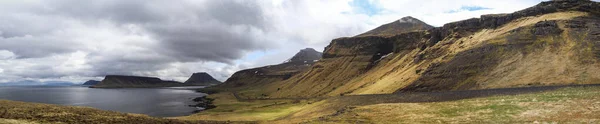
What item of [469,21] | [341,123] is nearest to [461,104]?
[341,123]

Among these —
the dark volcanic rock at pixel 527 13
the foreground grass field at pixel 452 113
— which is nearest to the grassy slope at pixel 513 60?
the dark volcanic rock at pixel 527 13

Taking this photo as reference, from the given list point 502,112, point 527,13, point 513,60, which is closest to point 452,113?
point 502,112

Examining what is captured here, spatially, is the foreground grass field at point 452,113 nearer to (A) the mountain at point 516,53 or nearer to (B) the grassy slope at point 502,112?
(B) the grassy slope at point 502,112

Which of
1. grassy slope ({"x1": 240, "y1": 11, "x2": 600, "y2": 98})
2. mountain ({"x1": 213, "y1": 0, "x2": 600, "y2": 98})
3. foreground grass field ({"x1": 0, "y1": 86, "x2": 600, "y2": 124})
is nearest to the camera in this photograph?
foreground grass field ({"x1": 0, "y1": 86, "x2": 600, "y2": 124})

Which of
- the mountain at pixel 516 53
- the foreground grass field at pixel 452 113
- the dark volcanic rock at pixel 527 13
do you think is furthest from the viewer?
the dark volcanic rock at pixel 527 13

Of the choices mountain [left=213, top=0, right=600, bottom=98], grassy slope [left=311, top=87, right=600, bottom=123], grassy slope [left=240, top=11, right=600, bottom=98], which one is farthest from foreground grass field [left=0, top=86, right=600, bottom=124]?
mountain [left=213, top=0, right=600, bottom=98]

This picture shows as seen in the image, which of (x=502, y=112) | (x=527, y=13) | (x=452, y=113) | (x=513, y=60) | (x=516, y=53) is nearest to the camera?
(x=502, y=112)

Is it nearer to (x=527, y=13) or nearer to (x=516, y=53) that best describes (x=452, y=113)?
(x=516, y=53)

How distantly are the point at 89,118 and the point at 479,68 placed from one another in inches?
2819

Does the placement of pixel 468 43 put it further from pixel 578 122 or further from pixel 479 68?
pixel 578 122

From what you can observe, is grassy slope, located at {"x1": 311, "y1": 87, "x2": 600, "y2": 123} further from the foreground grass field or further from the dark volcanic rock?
the dark volcanic rock

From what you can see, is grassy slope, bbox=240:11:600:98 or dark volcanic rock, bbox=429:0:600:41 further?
dark volcanic rock, bbox=429:0:600:41

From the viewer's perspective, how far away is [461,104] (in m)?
44.2

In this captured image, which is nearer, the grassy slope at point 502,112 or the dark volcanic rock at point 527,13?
the grassy slope at point 502,112
